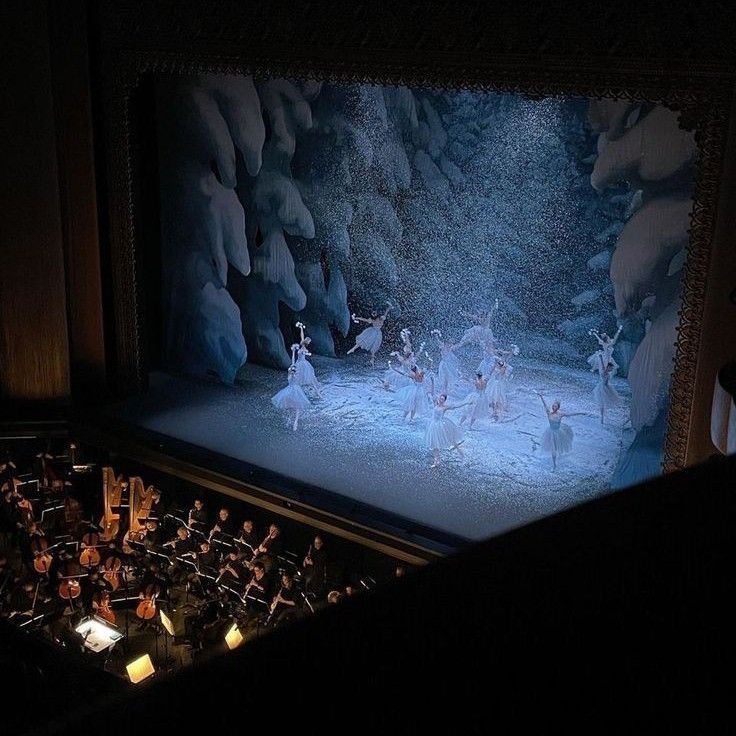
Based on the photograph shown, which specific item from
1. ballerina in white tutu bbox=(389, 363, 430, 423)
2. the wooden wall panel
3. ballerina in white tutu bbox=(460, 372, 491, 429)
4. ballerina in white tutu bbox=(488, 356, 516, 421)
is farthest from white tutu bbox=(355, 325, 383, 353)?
the wooden wall panel

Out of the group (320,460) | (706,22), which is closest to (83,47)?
(320,460)

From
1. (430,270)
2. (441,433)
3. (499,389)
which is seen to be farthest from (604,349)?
(430,270)

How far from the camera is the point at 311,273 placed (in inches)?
340

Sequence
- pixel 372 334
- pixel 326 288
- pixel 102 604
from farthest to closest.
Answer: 1. pixel 326 288
2. pixel 372 334
3. pixel 102 604

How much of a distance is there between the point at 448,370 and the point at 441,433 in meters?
0.94

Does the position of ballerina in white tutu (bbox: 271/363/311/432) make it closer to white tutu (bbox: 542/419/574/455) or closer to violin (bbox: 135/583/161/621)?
violin (bbox: 135/583/161/621)

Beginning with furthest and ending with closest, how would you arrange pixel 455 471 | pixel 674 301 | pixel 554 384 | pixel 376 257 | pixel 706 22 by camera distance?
pixel 376 257
pixel 554 384
pixel 455 471
pixel 674 301
pixel 706 22

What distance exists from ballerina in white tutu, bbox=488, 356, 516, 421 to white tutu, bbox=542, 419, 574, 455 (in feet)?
2.13

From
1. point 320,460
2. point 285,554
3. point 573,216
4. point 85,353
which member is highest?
point 573,216

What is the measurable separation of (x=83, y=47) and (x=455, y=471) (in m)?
4.90

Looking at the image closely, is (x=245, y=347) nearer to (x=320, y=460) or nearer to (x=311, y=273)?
(x=311, y=273)

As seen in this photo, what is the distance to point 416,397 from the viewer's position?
7812 millimetres

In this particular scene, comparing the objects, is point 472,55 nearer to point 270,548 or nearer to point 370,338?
point 370,338

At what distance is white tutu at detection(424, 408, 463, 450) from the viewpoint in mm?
7223
